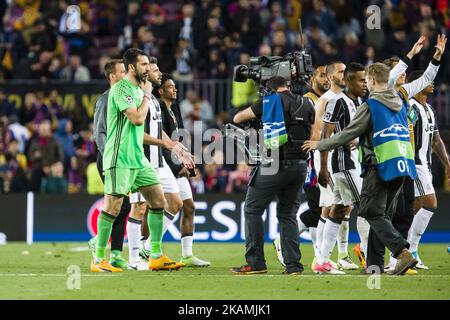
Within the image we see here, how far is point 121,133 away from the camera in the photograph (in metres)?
12.2

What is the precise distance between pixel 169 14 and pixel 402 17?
5352mm

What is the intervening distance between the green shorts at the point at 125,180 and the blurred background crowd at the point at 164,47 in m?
8.16

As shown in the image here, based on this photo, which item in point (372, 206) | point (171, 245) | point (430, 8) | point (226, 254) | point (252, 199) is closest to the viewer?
point (372, 206)

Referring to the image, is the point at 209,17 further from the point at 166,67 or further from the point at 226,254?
the point at 226,254

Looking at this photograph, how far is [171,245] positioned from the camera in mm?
18422

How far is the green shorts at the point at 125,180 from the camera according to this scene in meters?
12.1

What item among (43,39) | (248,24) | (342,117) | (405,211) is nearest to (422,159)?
(405,211)

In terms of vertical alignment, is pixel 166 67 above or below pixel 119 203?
above

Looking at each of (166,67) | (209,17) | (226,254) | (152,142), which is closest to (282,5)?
(209,17)

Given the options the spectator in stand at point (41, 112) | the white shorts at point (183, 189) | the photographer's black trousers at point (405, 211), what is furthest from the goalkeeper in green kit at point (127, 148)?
the spectator in stand at point (41, 112)

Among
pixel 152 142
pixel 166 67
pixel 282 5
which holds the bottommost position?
pixel 152 142

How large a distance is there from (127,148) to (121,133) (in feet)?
0.60

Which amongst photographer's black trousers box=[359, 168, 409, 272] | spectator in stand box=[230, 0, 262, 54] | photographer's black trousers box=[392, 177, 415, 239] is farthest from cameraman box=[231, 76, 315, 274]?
spectator in stand box=[230, 0, 262, 54]

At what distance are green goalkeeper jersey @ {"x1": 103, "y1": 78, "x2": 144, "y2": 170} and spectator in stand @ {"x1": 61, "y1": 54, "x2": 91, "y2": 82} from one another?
35.9 feet
